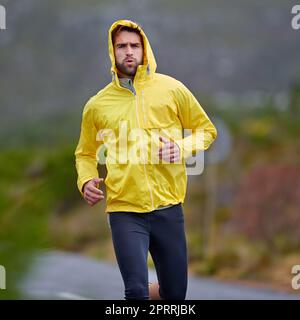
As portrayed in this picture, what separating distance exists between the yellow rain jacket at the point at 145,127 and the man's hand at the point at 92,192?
0.06 metres

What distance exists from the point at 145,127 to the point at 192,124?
0.28 meters

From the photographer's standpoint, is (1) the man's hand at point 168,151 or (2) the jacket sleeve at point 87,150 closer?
(1) the man's hand at point 168,151

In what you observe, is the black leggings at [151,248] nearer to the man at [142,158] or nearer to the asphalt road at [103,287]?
the man at [142,158]

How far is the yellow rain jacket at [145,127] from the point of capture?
4.20 meters

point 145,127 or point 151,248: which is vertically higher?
point 145,127

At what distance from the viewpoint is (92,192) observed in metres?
4.29

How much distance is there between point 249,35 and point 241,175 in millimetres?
18871

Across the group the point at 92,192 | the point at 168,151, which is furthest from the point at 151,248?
the point at 168,151

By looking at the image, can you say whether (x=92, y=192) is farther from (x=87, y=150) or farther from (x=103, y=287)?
(x=103, y=287)

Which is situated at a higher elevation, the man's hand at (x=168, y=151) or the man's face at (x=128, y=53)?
the man's face at (x=128, y=53)

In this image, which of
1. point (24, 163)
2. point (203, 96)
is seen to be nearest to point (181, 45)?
point (203, 96)

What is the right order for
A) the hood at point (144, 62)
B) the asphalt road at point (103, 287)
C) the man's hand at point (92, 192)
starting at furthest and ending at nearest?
the asphalt road at point (103, 287) → the hood at point (144, 62) → the man's hand at point (92, 192)

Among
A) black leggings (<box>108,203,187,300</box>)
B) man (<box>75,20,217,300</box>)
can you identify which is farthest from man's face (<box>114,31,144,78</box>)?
black leggings (<box>108,203,187,300</box>)

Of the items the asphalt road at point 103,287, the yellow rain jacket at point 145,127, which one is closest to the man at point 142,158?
the yellow rain jacket at point 145,127
